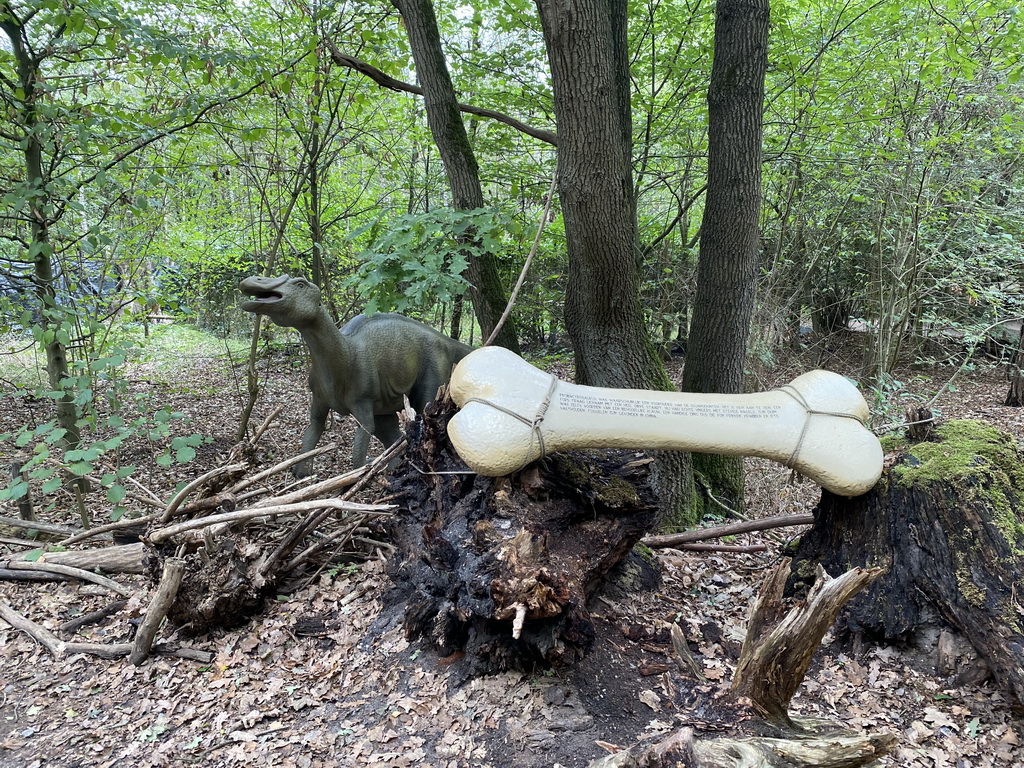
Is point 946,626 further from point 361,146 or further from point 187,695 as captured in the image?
point 361,146

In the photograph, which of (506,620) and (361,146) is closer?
(506,620)

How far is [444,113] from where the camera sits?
5066 mm

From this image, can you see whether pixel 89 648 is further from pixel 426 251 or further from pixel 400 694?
pixel 426 251

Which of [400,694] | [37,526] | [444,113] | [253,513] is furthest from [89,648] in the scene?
[444,113]

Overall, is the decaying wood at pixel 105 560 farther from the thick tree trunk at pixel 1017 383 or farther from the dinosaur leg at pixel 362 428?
the thick tree trunk at pixel 1017 383

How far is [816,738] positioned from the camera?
1846mm

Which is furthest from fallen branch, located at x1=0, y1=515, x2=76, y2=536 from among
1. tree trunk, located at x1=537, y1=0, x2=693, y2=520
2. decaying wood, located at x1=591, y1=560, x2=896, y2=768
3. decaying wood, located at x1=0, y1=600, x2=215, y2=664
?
decaying wood, located at x1=591, y1=560, x2=896, y2=768

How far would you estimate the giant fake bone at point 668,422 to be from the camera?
7.89 feet

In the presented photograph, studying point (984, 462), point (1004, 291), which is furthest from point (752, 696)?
point (1004, 291)

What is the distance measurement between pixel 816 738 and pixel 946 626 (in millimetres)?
1015

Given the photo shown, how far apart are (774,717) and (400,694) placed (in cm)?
143

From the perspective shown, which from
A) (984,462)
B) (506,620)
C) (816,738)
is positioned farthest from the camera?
(984,462)

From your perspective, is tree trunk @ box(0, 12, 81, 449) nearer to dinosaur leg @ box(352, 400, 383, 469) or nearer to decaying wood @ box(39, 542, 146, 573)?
decaying wood @ box(39, 542, 146, 573)

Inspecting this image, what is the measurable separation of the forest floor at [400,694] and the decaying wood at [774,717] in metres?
0.27
